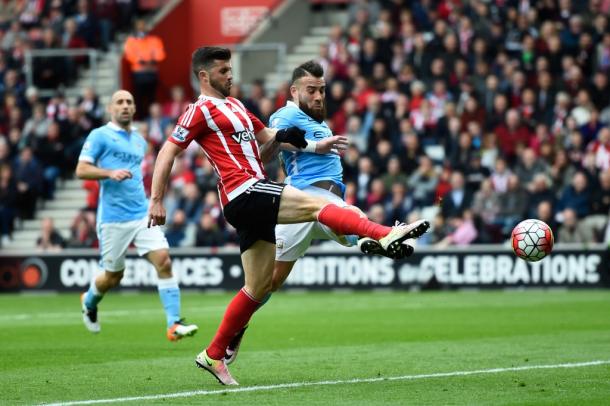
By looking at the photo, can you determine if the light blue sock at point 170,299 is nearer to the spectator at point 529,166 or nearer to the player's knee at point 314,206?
the player's knee at point 314,206

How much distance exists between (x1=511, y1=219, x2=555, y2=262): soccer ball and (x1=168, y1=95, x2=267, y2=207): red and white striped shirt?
8.22 ft

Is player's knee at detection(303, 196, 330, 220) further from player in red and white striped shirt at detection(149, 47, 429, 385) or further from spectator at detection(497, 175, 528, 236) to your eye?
spectator at detection(497, 175, 528, 236)

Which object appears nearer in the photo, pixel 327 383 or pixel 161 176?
pixel 161 176

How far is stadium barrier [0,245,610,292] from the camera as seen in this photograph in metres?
22.1

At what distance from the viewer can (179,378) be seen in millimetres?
10289

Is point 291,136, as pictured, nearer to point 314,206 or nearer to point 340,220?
point 314,206

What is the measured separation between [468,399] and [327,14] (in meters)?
23.7

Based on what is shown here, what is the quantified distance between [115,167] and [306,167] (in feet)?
11.8

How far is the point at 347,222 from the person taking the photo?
909 centimetres

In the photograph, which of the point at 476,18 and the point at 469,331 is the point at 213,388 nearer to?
the point at 469,331

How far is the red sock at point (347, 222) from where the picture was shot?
897cm

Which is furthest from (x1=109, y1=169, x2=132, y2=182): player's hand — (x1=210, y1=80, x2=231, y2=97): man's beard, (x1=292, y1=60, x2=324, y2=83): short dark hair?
(x1=210, y1=80, x2=231, y2=97): man's beard

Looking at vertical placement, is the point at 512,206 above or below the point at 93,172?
below

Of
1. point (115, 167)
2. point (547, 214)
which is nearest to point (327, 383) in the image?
point (115, 167)
